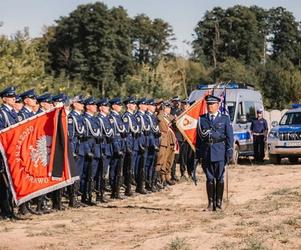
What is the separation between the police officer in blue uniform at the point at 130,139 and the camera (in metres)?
14.0

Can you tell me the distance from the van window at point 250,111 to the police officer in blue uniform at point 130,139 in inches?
331

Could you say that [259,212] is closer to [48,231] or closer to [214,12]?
[48,231]

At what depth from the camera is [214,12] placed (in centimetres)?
7494

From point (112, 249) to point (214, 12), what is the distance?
6791 centimetres

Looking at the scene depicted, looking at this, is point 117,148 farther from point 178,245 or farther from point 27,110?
point 178,245

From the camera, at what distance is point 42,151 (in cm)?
1138

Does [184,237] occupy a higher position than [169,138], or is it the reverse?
[169,138]

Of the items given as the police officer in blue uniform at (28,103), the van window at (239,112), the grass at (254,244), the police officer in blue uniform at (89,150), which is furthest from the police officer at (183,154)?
the grass at (254,244)

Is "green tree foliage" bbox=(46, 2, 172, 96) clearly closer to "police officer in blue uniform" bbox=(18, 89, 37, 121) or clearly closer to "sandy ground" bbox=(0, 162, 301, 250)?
"sandy ground" bbox=(0, 162, 301, 250)

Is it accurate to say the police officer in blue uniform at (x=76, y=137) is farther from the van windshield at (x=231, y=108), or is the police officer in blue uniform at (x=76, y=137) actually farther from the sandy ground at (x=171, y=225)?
the van windshield at (x=231, y=108)

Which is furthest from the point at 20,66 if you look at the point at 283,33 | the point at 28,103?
the point at 283,33

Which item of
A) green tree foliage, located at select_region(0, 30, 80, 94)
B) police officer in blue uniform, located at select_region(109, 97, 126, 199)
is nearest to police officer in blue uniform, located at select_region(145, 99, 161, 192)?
police officer in blue uniform, located at select_region(109, 97, 126, 199)

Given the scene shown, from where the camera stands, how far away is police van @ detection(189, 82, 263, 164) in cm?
2120

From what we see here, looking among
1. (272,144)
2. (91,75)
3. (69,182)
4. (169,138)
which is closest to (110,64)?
(91,75)
